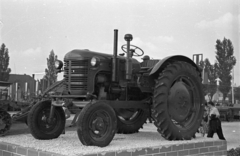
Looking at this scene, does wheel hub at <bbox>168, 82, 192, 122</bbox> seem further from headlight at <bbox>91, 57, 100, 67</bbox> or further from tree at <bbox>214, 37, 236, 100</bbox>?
tree at <bbox>214, 37, 236, 100</bbox>

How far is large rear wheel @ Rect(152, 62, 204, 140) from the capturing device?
213 inches

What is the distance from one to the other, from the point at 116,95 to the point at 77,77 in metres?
1.07

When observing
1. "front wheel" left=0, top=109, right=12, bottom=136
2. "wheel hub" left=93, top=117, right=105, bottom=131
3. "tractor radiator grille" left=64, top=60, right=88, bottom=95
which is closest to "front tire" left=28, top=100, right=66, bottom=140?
"tractor radiator grille" left=64, top=60, right=88, bottom=95

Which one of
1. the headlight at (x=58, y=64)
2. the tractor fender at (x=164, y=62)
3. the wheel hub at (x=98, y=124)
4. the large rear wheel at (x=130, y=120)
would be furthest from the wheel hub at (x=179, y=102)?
the headlight at (x=58, y=64)

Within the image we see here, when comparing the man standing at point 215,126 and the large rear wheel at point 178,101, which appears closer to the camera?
the large rear wheel at point 178,101

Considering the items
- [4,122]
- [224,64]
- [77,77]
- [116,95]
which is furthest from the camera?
[224,64]

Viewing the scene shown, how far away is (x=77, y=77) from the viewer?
16.8 feet

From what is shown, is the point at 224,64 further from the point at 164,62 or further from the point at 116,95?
the point at 116,95

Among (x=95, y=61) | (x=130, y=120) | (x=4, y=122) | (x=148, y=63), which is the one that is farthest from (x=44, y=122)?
(x=148, y=63)

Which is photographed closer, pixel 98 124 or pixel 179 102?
pixel 98 124

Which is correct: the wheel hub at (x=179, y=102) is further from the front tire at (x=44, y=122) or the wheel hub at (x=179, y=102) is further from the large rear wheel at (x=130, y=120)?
the front tire at (x=44, y=122)

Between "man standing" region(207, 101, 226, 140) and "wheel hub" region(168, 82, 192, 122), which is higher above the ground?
"wheel hub" region(168, 82, 192, 122)

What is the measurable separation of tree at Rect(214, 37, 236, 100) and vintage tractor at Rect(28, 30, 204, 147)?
3193 cm

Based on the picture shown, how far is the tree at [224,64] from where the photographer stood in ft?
119
